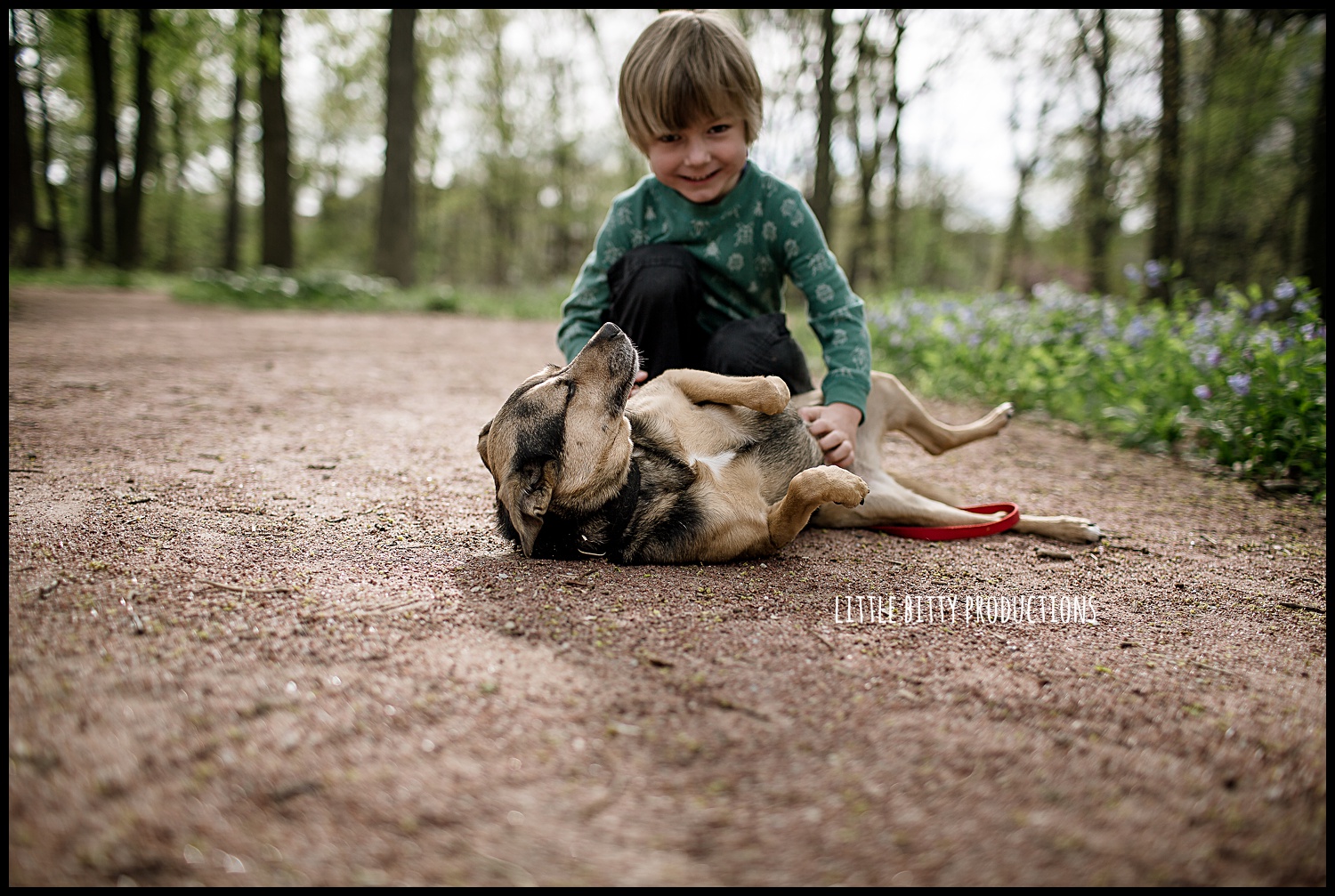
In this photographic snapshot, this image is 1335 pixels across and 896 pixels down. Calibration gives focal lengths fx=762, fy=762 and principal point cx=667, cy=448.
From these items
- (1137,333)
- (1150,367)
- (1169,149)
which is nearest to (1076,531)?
(1150,367)

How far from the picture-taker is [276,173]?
1630cm

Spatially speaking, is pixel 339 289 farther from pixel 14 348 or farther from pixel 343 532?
pixel 343 532

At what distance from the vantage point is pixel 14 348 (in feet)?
22.9

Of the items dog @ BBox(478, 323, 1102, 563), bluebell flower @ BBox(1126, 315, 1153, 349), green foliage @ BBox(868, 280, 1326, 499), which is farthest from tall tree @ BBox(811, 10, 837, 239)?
dog @ BBox(478, 323, 1102, 563)

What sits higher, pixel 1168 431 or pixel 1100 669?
pixel 1168 431

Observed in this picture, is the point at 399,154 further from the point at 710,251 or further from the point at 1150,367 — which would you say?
the point at 1150,367

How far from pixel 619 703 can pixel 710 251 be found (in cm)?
245

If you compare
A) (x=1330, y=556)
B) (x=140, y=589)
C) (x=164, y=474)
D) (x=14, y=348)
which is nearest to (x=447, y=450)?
(x=164, y=474)

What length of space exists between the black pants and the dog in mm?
323

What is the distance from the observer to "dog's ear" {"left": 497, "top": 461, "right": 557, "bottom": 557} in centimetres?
263

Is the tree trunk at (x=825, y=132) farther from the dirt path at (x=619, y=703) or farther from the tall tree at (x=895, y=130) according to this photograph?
the dirt path at (x=619, y=703)

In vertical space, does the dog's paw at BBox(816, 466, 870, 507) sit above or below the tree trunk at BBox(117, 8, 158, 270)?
below

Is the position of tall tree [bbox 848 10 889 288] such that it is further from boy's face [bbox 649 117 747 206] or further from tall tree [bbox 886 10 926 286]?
boy's face [bbox 649 117 747 206]

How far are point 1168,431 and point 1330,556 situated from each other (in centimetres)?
222
